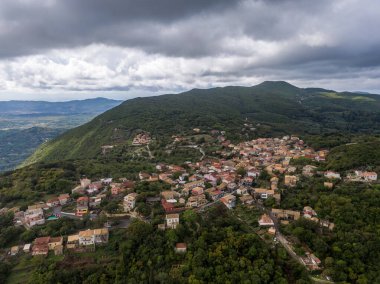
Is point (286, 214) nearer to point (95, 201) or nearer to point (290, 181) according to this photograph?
point (290, 181)

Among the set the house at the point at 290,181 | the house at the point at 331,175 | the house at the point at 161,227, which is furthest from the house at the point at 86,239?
the house at the point at 331,175

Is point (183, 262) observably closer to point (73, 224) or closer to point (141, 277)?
point (141, 277)

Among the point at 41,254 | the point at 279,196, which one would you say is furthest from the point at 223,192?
the point at 41,254

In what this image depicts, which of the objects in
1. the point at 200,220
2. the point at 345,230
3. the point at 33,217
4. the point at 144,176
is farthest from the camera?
the point at 144,176

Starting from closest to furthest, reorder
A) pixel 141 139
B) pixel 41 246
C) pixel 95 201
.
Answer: pixel 41 246, pixel 95 201, pixel 141 139

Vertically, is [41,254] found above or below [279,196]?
below

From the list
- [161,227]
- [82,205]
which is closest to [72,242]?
[82,205]

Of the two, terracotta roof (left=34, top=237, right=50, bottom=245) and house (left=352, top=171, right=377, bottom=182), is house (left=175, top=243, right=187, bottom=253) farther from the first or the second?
house (left=352, top=171, right=377, bottom=182)
